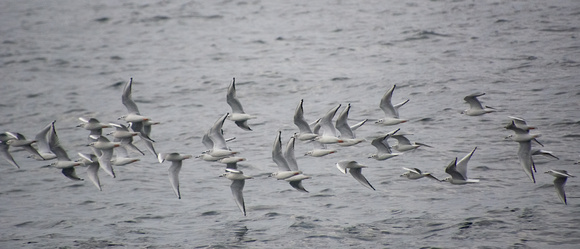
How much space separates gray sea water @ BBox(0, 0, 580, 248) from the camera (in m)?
23.6

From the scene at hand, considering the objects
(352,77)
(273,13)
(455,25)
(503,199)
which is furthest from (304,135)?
(273,13)

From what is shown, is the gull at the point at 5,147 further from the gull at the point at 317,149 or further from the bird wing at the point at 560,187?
the bird wing at the point at 560,187

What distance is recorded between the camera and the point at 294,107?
36.3m

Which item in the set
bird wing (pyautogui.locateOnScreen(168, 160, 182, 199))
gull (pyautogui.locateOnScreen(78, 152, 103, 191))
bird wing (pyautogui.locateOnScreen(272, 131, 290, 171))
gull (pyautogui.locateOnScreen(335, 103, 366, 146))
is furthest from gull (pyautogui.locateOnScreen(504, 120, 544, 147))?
gull (pyautogui.locateOnScreen(78, 152, 103, 191))

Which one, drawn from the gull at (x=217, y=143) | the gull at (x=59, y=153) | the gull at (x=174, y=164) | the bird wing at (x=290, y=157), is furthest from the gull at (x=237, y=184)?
the gull at (x=59, y=153)

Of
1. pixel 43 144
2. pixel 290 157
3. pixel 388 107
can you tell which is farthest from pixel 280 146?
pixel 43 144

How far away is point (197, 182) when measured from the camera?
27969 millimetres

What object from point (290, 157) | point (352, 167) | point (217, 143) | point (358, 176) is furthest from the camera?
point (217, 143)

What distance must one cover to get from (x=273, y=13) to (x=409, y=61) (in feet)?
58.0

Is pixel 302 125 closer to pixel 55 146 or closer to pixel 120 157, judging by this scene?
pixel 120 157

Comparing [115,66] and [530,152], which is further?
[115,66]

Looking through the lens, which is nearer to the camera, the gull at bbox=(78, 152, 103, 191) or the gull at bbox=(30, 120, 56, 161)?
the gull at bbox=(78, 152, 103, 191)

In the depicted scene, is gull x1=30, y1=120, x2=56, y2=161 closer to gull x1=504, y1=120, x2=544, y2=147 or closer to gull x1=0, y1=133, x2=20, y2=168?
gull x1=0, y1=133, x2=20, y2=168

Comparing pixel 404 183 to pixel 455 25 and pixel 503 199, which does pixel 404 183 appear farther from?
pixel 455 25
